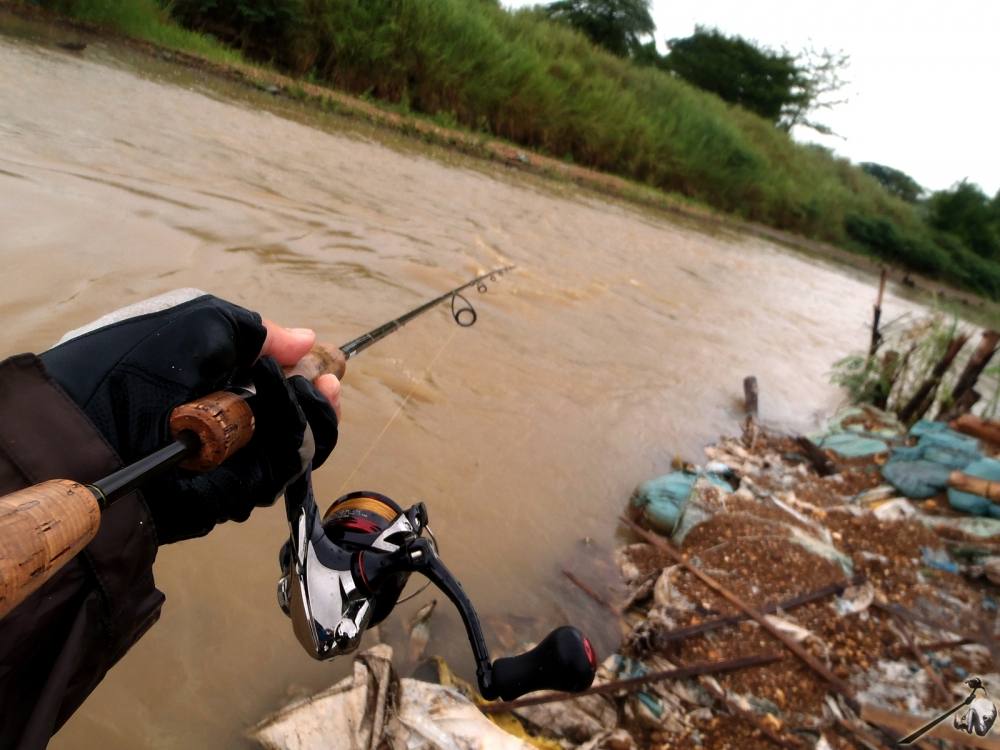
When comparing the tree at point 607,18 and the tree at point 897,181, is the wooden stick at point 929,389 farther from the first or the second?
the tree at point 897,181

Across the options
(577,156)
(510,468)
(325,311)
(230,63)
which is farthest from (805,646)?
(577,156)

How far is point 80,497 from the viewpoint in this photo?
0.85 metres

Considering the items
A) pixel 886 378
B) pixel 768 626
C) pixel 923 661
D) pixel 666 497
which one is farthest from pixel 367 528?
pixel 886 378

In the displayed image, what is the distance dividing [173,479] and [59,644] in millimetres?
364

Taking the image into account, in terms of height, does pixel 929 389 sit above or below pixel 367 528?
above

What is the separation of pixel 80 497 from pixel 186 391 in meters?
0.38

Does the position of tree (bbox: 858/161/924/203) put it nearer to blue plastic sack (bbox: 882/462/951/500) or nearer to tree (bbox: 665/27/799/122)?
tree (bbox: 665/27/799/122)

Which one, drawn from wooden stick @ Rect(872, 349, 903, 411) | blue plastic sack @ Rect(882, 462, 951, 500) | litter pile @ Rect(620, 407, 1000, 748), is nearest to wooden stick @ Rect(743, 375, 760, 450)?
litter pile @ Rect(620, 407, 1000, 748)

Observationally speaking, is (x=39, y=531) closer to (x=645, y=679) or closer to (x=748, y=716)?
(x=645, y=679)

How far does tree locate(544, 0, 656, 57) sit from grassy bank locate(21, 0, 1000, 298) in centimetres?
615

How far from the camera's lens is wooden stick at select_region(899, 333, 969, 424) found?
5332 mm

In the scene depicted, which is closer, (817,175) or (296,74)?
(296,74)

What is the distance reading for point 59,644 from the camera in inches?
37.7

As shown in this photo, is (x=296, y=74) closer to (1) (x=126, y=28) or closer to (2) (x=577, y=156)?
(1) (x=126, y=28)
